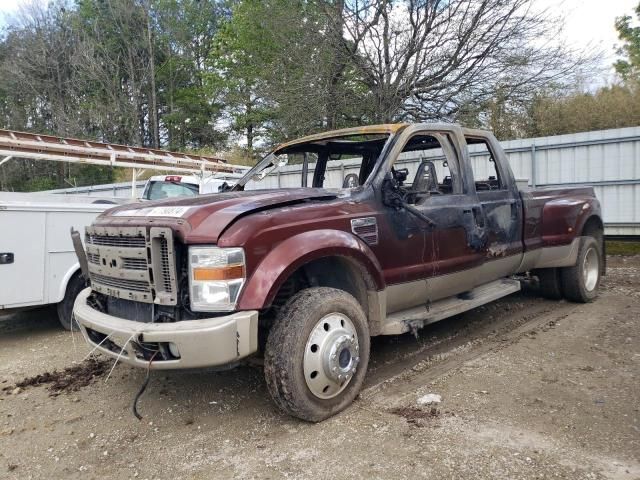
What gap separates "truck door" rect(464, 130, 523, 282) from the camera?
4.77 m

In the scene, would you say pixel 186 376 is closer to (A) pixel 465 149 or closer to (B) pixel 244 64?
(A) pixel 465 149

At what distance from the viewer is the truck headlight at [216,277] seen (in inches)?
114

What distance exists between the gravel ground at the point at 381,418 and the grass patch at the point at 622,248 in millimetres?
5242

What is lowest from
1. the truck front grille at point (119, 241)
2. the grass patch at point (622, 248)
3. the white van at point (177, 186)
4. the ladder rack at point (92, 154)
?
the grass patch at point (622, 248)

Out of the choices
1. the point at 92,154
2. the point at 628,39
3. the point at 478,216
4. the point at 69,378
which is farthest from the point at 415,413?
the point at 628,39

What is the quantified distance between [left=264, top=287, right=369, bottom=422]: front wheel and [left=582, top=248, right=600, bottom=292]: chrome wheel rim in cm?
405

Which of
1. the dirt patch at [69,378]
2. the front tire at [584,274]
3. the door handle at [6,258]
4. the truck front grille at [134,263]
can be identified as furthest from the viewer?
the front tire at [584,274]

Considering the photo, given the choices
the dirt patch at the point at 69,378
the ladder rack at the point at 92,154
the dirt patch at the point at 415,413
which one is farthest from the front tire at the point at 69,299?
the dirt patch at the point at 415,413

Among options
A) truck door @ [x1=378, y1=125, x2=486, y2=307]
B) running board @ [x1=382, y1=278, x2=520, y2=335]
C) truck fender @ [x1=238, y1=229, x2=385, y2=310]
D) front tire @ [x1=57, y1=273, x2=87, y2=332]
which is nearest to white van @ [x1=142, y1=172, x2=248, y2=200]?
front tire @ [x1=57, y1=273, x2=87, y2=332]

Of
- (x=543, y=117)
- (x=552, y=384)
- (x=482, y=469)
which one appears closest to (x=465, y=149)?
(x=552, y=384)

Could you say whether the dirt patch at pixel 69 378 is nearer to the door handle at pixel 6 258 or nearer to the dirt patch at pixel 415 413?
the door handle at pixel 6 258

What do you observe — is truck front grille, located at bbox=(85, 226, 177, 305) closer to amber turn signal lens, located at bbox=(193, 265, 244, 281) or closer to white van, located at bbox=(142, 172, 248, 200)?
amber turn signal lens, located at bbox=(193, 265, 244, 281)

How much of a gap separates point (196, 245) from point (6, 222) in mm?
3293

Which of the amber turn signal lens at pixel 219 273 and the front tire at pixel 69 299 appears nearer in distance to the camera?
the amber turn signal lens at pixel 219 273
